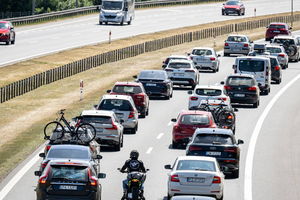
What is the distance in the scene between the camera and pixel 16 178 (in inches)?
1207

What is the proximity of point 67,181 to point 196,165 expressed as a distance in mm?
3576

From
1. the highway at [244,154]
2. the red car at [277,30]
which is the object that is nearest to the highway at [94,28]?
the red car at [277,30]

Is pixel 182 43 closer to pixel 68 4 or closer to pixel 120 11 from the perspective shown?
pixel 120 11

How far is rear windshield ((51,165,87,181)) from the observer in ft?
79.8

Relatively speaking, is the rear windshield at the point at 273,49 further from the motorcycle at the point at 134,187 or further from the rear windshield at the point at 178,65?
the motorcycle at the point at 134,187

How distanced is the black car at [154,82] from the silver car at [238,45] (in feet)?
81.4

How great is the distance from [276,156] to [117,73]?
3317 centimetres

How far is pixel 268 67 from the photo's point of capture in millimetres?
55312

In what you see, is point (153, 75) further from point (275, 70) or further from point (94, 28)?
point (94, 28)

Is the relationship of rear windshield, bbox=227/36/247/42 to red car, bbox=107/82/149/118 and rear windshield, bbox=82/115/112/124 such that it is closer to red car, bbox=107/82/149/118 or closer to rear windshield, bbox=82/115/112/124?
red car, bbox=107/82/149/118

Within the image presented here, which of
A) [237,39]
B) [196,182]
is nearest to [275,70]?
[237,39]

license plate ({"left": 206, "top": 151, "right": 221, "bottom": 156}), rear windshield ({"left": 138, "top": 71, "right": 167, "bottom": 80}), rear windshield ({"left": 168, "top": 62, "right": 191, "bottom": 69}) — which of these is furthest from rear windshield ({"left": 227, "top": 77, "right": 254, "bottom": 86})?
license plate ({"left": 206, "top": 151, "right": 221, "bottom": 156})

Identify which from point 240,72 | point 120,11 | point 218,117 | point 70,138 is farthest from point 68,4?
point 70,138

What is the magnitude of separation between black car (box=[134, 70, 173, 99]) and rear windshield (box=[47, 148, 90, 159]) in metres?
24.3
